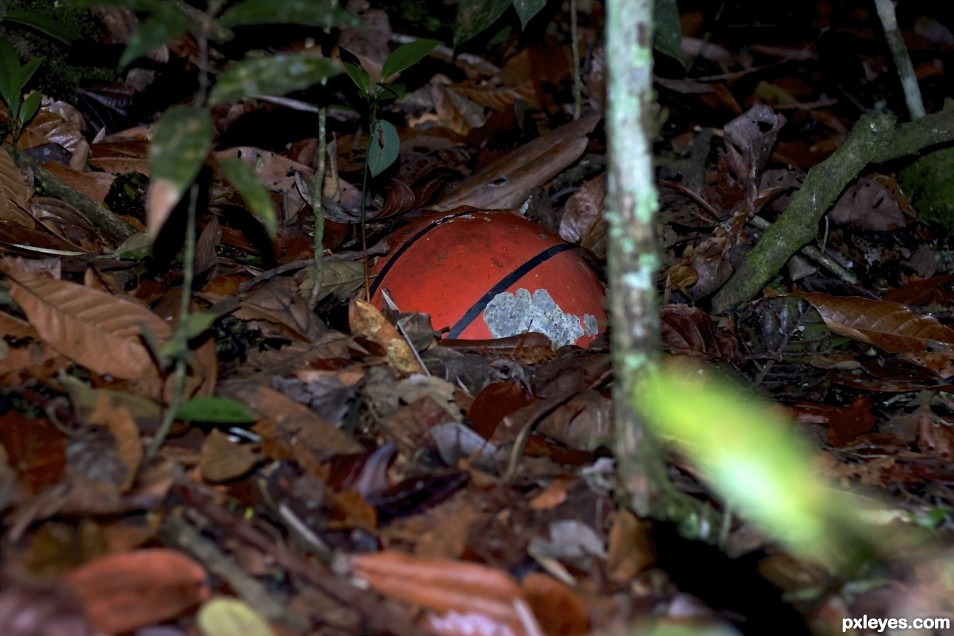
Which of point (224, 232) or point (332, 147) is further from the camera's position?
point (332, 147)

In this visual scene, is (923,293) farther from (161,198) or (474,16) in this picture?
(161,198)

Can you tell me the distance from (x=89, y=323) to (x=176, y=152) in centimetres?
76

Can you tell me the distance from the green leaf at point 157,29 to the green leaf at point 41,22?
183cm

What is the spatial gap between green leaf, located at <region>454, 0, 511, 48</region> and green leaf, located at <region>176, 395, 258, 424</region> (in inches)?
88.9

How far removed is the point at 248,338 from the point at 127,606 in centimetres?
105

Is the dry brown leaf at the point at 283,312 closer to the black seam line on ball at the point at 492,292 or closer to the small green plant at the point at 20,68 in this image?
the black seam line on ball at the point at 492,292

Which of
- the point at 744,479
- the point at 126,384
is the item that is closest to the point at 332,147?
the point at 126,384

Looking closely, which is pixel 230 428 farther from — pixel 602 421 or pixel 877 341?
pixel 877 341

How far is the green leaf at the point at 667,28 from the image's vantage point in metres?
3.49

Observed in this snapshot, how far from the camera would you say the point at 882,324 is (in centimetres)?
315

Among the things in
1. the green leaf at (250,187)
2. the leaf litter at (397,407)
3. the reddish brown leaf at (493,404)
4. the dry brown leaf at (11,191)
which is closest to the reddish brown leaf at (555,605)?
the leaf litter at (397,407)

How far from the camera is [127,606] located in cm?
157

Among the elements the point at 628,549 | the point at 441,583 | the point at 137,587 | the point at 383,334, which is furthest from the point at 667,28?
the point at 137,587

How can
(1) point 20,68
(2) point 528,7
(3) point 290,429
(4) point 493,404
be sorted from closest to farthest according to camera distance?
(3) point 290,429 → (4) point 493,404 → (1) point 20,68 → (2) point 528,7
